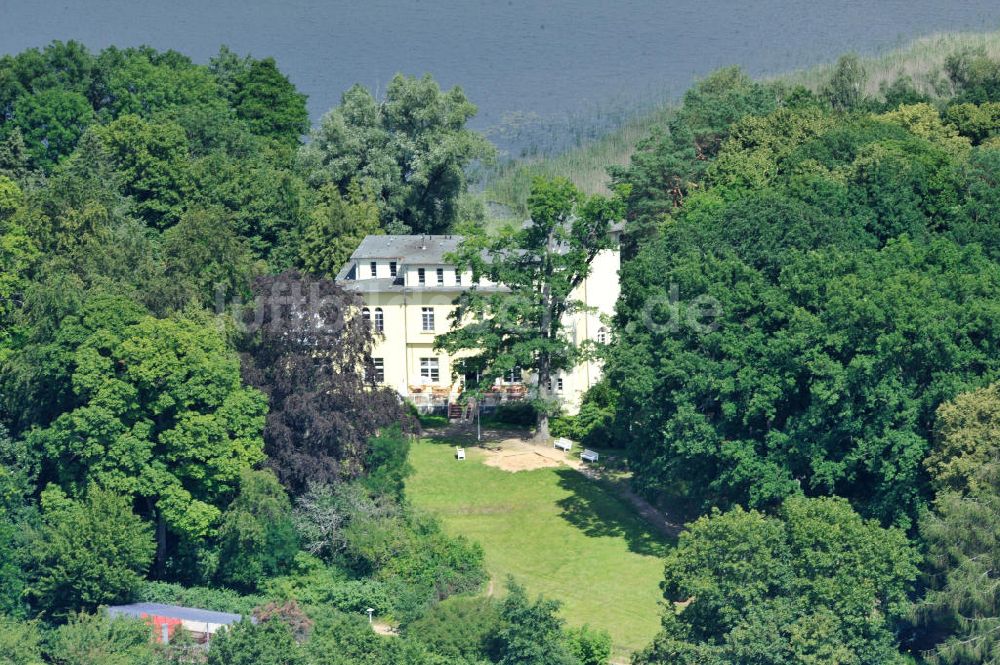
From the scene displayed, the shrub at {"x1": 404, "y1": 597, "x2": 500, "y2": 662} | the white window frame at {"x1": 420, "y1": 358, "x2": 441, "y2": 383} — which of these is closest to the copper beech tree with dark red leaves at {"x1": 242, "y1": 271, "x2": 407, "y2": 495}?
the shrub at {"x1": 404, "y1": 597, "x2": 500, "y2": 662}

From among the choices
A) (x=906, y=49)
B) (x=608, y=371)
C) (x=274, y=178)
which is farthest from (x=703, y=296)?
(x=906, y=49)

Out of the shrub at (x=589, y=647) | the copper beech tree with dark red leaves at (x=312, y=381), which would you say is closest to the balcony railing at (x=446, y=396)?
the copper beech tree with dark red leaves at (x=312, y=381)

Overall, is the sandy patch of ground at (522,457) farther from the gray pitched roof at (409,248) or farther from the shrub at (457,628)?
the shrub at (457,628)

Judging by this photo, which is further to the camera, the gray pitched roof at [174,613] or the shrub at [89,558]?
the shrub at [89,558]

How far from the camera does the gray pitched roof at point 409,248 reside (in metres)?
83.8

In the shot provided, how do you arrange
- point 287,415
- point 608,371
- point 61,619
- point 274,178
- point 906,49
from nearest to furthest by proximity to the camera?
point 61,619 → point 287,415 → point 608,371 → point 274,178 → point 906,49

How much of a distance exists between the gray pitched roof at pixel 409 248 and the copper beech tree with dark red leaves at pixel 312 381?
46.0 ft

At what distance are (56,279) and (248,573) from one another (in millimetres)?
14107

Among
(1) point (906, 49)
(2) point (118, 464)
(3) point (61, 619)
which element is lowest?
(3) point (61, 619)

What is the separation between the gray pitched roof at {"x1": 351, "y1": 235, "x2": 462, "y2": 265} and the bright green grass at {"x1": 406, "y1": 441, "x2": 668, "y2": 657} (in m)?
9.39

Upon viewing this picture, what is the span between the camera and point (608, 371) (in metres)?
74.9

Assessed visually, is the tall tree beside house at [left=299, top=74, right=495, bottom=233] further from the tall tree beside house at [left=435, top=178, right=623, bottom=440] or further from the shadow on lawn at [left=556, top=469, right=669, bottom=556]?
the shadow on lawn at [left=556, top=469, right=669, bottom=556]

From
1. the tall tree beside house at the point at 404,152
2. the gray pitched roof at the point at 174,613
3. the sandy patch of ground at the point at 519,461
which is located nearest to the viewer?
the gray pitched roof at the point at 174,613

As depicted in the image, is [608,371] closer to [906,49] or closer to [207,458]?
[207,458]
